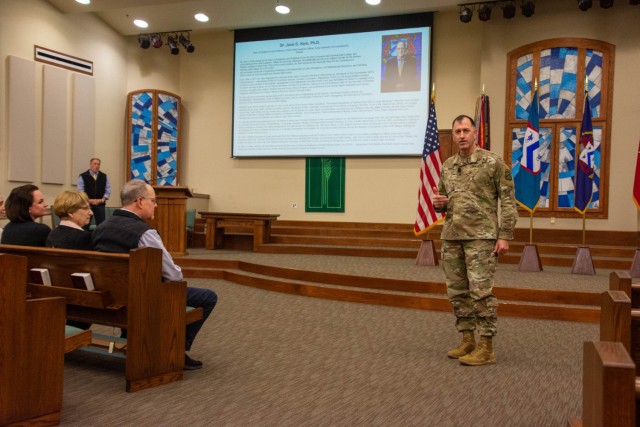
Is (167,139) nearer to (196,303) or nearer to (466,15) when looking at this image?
(466,15)

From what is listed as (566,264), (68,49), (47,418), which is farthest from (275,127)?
(47,418)

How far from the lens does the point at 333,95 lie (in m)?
9.98

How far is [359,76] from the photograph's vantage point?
388 inches

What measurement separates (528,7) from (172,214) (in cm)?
618

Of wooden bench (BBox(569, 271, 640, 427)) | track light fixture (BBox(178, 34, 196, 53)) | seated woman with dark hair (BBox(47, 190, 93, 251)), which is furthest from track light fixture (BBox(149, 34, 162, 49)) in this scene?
wooden bench (BBox(569, 271, 640, 427))

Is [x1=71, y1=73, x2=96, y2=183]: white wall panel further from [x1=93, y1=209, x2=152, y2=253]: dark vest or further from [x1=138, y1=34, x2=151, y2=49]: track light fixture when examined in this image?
[x1=93, y1=209, x2=152, y2=253]: dark vest

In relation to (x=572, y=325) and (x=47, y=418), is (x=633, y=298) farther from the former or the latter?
(x=572, y=325)

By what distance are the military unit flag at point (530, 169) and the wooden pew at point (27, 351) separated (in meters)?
6.01

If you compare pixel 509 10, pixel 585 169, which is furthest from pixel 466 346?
pixel 509 10

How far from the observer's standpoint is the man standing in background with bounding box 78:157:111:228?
8.64m

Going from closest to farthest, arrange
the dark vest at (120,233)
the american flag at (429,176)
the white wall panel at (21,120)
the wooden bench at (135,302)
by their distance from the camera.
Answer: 1. the wooden bench at (135,302)
2. the dark vest at (120,233)
3. the american flag at (429,176)
4. the white wall panel at (21,120)

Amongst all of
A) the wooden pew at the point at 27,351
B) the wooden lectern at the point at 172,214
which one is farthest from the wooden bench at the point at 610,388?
the wooden lectern at the point at 172,214

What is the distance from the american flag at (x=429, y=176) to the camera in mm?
6696

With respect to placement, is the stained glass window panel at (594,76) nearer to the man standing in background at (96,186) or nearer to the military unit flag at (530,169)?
the military unit flag at (530,169)
